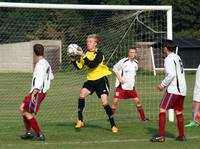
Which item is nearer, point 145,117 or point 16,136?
point 16,136

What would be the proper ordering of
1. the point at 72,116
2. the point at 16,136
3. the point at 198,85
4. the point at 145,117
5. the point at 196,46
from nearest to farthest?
the point at 16,136 < the point at 198,85 < the point at 145,117 < the point at 72,116 < the point at 196,46

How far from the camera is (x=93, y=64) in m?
12.0

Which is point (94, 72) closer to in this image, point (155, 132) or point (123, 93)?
point (155, 132)

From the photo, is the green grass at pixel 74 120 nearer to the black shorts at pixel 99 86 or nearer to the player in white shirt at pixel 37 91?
the player in white shirt at pixel 37 91

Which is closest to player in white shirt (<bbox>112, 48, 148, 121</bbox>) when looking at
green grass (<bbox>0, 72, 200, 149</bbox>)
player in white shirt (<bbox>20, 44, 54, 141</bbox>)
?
green grass (<bbox>0, 72, 200, 149</bbox>)

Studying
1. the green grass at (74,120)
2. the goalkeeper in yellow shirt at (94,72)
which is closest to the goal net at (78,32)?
the green grass at (74,120)

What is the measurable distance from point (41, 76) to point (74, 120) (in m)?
3.85

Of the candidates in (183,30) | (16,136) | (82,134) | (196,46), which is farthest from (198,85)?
(183,30)

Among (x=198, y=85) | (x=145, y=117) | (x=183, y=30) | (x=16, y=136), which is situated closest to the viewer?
(x=16, y=136)

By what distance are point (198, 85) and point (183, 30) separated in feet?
180

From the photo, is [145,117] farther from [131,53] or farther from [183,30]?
[183,30]

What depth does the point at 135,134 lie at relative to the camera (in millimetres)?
11953

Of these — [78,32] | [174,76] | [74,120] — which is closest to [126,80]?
[74,120]

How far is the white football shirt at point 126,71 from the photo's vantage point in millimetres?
14539
